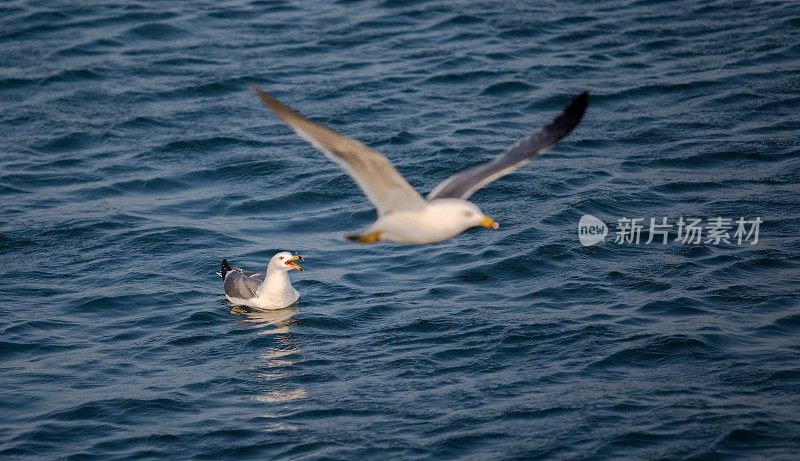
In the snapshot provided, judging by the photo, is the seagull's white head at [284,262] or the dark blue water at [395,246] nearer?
the dark blue water at [395,246]

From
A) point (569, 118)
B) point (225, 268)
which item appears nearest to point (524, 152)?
point (569, 118)

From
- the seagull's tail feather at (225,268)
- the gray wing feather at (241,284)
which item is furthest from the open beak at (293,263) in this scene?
the seagull's tail feather at (225,268)

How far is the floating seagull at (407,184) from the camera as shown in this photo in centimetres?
960

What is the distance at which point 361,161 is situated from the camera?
9.80 m

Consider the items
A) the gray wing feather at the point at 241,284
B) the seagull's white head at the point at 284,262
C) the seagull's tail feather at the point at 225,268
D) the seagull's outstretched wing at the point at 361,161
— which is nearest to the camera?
the seagull's outstretched wing at the point at 361,161

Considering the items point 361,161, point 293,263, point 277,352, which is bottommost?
point 277,352

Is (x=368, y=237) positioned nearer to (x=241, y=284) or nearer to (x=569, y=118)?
(x=569, y=118)

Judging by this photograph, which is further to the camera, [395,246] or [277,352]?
[395,246]

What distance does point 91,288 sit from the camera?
16453mm

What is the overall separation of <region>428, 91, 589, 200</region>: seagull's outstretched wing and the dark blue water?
8.84 ft

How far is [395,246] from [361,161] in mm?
8055

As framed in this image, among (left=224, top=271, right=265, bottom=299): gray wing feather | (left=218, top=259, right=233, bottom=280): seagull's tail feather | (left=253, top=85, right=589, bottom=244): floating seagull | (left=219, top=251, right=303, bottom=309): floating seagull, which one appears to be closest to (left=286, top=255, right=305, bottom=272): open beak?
(left=219, top=251, right=303, bottom=309): floating seagull

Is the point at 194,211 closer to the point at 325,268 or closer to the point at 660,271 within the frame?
the point at 325,268

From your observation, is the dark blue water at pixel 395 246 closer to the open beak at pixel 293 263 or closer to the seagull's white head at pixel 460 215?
the open beak at pixel 293 263
